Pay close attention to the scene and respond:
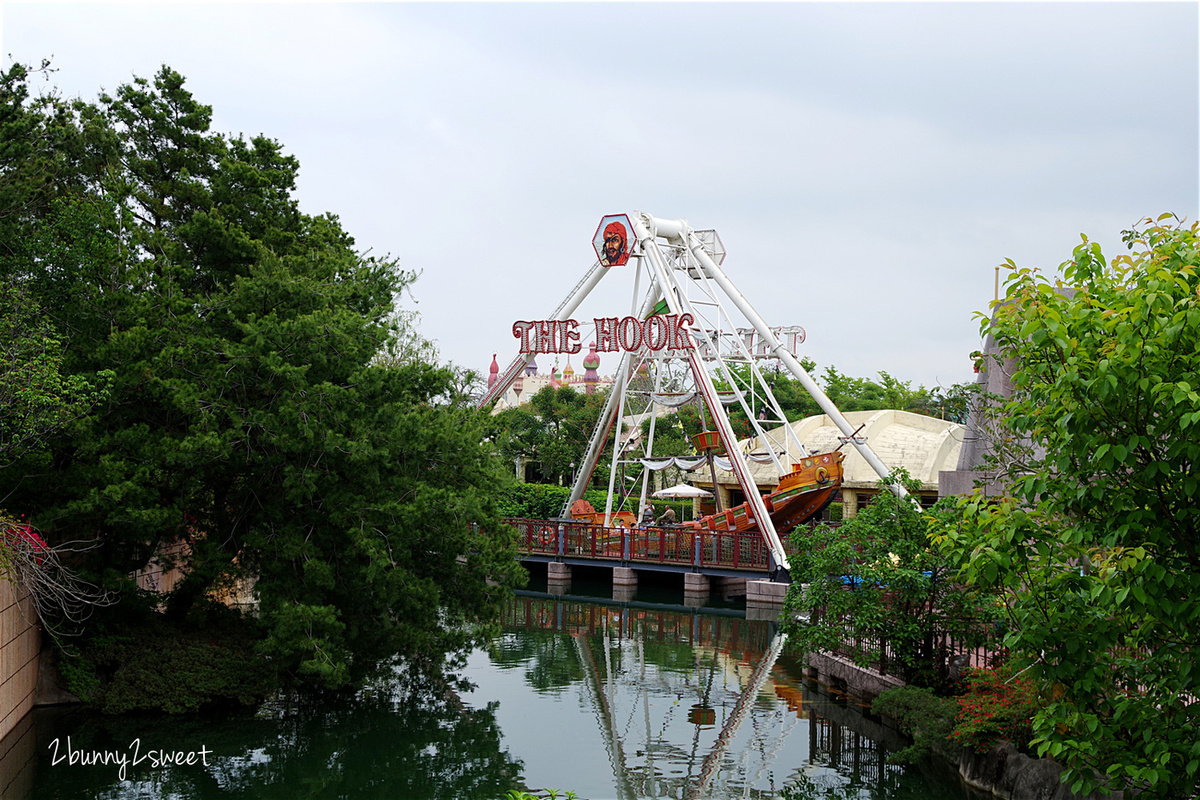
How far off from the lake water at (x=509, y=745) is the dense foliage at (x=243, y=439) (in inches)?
36.0

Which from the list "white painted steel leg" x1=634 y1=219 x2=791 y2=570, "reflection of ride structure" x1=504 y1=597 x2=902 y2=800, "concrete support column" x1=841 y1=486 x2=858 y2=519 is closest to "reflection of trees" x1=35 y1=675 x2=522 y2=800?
"reflection of ride structure" x1=504 y1=597 x2=902 y2=800

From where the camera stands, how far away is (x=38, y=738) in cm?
1265

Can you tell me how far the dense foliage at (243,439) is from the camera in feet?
44.0

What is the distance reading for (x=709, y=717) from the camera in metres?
14.6

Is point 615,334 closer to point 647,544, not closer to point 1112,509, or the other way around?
point 647,544

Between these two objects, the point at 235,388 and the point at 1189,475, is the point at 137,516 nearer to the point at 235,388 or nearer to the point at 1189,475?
the point at 235,388

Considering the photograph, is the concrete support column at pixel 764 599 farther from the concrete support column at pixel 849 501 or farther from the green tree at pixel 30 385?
the green tree at pixel 30 385

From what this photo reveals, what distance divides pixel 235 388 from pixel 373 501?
2.45 meters

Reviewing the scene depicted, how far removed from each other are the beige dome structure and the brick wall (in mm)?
21219

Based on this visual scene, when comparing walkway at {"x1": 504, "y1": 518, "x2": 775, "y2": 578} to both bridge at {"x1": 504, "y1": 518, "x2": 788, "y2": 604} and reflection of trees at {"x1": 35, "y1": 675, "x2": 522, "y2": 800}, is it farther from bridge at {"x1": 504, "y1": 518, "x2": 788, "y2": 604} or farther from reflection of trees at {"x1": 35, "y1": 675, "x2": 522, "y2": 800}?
reflection of trees at {"x1": 35, "y1": 675, "x2": 522, "y2": 800}

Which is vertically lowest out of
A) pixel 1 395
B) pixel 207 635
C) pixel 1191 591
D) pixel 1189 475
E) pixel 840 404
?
pixel 207 635

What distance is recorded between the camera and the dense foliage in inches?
528

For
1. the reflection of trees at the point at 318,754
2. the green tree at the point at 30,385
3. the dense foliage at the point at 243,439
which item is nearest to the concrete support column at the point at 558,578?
the dense foliage at the point at 243,439

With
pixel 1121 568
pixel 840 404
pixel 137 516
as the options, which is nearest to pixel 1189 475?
pixel 1121 568
